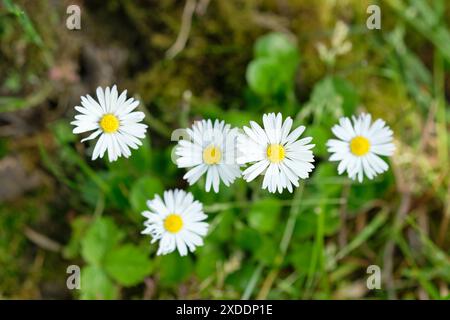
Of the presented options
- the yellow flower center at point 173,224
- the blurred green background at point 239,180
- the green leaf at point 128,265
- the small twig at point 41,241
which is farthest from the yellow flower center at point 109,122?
the small twig at point 41,241

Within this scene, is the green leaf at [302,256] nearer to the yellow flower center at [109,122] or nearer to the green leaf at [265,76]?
the green leaf at [265,76]

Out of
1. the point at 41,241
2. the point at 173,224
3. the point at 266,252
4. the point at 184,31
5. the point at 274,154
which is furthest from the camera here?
the point at 184,31

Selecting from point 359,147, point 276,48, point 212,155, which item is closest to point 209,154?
point 212,155

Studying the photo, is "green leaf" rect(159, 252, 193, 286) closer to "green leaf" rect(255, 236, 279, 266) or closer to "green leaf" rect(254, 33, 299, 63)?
"green leaf" rect(255, 236, 279, 266)

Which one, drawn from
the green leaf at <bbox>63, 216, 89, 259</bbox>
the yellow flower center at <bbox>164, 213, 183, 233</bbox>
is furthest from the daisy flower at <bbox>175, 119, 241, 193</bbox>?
the green leaf at <bbox>63, 216, 89, 259</bbox>

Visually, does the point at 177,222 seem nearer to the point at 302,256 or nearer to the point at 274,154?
the point at 274,154


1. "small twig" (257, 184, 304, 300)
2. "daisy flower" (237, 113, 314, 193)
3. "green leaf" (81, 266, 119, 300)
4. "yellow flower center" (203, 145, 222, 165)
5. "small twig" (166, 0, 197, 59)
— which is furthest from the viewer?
"small twig" (166, 0, 197, 59)
